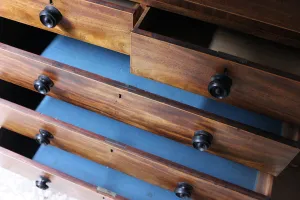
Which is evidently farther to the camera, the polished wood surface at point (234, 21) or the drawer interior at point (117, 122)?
the drawer interior at point (117, 122)

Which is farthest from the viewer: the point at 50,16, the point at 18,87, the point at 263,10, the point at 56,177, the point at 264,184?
the point at 18,87

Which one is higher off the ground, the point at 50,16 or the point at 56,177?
the point at 50,16

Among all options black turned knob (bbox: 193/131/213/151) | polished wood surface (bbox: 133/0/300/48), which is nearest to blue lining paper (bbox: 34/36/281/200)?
black turned knob (bbox: 193/131/213/151)

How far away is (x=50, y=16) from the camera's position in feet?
2.16

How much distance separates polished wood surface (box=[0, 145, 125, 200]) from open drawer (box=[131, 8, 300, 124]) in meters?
0.33

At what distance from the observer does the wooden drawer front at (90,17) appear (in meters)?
0.62

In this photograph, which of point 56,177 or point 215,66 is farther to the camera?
point 56,177

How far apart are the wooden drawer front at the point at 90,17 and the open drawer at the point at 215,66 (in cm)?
5

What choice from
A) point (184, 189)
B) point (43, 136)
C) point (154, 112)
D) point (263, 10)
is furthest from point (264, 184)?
point (43, 136)

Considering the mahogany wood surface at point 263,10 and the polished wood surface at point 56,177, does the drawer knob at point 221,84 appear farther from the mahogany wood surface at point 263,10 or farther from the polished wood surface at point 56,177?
the polished wood surface at point 56,177

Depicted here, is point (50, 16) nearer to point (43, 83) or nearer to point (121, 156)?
point (43, 83)

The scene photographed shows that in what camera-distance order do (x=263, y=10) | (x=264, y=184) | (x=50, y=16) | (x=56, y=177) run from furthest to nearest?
(x=56, y=177)
(x=264, y=184)
(x=50, y=16)
(x=263, y=10)

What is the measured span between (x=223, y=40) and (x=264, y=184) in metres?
0.31

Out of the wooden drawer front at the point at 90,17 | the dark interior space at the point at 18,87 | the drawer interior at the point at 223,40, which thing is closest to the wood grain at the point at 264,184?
the drawer interior at the point at 223,40
